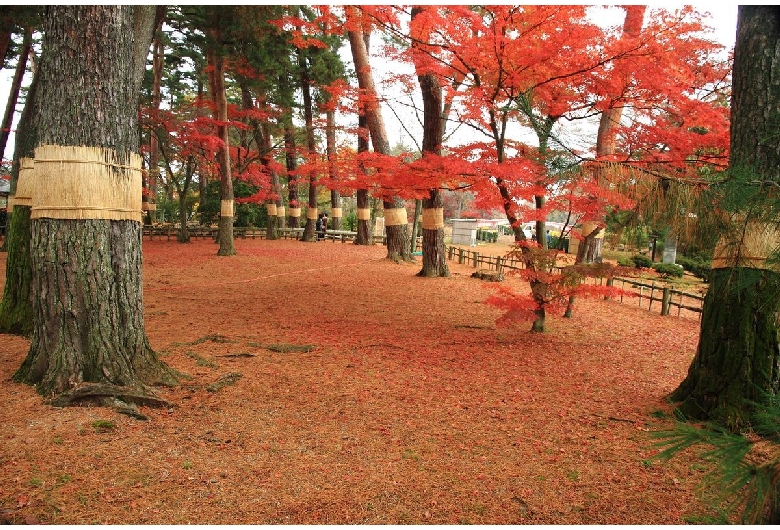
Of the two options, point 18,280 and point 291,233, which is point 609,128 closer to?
point 18,280

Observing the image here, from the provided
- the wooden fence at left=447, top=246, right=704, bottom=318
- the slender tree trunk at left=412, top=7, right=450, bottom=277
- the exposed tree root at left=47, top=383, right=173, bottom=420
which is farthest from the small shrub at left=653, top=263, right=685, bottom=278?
the exposed tree root at left=47, top=383, right=173, bottom=420

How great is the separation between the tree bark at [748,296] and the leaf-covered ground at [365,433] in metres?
0.49

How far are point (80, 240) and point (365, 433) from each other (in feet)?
7.50

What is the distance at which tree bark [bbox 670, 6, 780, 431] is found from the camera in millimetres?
3469

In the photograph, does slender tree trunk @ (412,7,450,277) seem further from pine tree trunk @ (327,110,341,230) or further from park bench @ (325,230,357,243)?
park bench @ (325,230,357,243)

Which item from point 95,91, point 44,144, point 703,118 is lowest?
point 44,144

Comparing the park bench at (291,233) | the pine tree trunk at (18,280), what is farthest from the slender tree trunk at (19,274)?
the park bench at (291,233)

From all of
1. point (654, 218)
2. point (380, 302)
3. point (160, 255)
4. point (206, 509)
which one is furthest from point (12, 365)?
point (160, 255)

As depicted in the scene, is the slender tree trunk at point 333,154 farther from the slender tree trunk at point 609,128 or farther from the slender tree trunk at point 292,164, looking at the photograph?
the slender tree trunk at point 609,128

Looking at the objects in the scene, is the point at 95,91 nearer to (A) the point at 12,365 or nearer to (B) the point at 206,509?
(A) the point at 12,365

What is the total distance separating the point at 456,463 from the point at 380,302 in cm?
557

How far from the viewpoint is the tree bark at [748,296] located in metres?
3.47

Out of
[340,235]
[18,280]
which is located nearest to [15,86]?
[18,280]

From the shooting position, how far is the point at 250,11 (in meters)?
11.4
